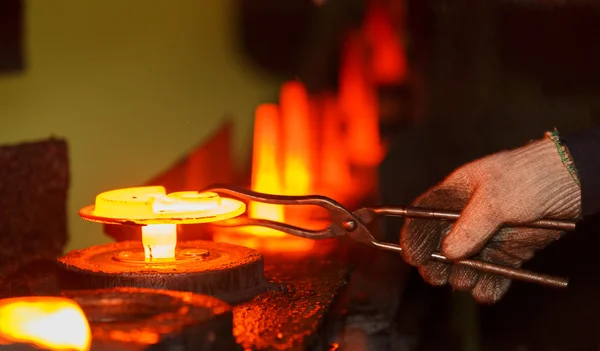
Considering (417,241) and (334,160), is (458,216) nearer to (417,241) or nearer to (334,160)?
(417,241)

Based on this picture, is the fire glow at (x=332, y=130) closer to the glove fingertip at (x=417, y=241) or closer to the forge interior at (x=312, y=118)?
the forge interior at (x=312, y=118)

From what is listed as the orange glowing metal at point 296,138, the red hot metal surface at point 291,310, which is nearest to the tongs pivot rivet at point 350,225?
the red hot metal surface at point 291,310

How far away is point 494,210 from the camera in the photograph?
4.15 ft

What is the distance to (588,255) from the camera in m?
2.01

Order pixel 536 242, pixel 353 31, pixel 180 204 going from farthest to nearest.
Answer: pixel 353 31 < pixel 536 242 < pixel 180 204

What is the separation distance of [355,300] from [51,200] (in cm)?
67

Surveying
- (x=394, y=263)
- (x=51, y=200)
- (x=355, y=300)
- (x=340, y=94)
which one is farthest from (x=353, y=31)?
(x=51, y=200)

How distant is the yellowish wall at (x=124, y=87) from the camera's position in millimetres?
1701

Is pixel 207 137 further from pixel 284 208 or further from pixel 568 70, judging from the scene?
pixel 568 70

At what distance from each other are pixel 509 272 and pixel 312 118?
976 millimetres

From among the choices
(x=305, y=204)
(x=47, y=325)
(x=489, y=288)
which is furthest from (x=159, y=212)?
(x=489, y=288)

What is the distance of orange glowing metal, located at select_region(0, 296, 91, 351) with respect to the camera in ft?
2.95

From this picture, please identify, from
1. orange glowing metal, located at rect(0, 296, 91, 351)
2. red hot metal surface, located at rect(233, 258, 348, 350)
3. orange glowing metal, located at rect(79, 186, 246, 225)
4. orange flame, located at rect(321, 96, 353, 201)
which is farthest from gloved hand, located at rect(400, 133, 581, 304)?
orange flame, located at rect(321, 96, 353, 201)

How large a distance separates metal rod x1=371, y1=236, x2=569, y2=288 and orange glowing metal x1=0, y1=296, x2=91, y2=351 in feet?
1.80
